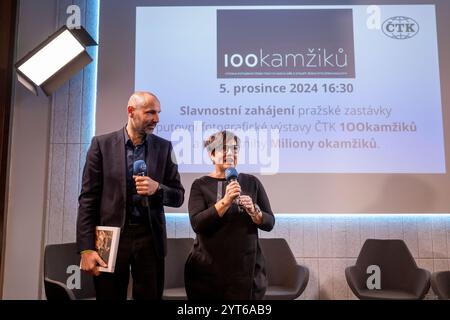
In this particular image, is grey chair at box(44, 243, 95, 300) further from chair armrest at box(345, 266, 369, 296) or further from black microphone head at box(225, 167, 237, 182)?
chair armrest at box(345, 266, 369, 296)

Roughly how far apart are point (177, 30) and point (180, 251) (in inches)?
84.1

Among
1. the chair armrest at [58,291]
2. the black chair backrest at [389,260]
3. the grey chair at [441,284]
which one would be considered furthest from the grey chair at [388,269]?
the chair armrest at [58,291]

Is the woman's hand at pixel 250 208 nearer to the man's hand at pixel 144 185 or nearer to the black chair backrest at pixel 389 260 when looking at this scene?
the man's hand at pixel 144 185

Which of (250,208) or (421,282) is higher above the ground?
(250,208)

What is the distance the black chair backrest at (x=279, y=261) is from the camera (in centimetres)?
379

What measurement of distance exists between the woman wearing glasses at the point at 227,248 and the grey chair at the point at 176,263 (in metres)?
1.73

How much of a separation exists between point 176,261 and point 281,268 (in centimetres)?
95

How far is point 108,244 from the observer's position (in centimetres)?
200

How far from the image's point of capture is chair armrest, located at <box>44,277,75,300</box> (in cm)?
250

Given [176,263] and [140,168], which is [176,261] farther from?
[140,168]

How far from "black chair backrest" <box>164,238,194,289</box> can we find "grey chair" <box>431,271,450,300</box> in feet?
6.59

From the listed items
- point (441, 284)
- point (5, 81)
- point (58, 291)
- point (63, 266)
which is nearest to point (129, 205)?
point (58, 291)

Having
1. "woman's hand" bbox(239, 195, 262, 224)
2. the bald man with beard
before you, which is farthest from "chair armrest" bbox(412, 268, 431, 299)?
the bald man with beard

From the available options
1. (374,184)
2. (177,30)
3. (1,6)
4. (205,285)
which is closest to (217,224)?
(205,285)
